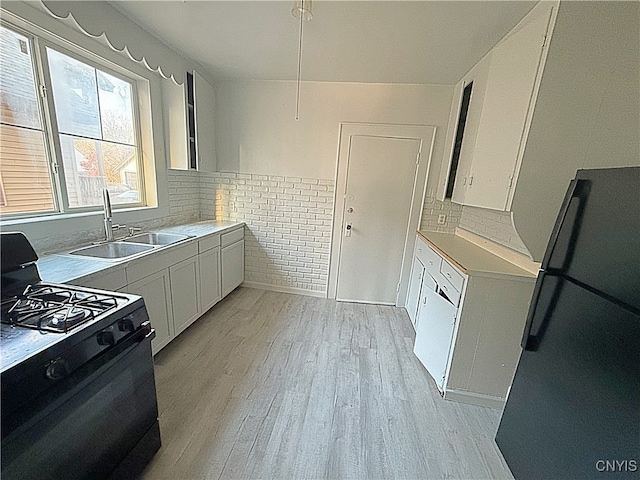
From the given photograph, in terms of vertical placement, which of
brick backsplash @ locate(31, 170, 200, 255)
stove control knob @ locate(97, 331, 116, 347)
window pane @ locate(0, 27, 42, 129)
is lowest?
stove control knob @ locate(97, 331, 116, 347)

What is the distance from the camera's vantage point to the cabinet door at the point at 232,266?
10.5ft

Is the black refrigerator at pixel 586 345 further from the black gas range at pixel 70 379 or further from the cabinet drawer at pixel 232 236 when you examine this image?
the cabinet drawer at pixel 232 236

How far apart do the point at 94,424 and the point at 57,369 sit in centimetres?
33

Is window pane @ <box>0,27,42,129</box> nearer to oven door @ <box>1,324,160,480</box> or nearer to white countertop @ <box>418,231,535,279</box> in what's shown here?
oven door @ <box>1,324,160,480</box>

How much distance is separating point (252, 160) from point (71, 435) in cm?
299

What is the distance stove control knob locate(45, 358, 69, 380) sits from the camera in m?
0.88

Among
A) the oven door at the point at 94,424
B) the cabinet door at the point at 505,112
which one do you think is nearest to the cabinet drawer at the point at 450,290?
the cabinet door at the point at 505,112

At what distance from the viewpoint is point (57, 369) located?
0.90 meters

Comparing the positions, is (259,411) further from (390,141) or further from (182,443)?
(390,141)

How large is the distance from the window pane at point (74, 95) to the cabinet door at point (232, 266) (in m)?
Answer: 1.60

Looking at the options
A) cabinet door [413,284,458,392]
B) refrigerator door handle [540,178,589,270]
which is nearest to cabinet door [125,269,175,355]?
cabinet door [413,284,458,392]

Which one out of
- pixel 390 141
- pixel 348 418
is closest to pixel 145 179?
pixel 390 141

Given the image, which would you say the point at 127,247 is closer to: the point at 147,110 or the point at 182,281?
the point at 182,281

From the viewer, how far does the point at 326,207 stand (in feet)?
11.2
